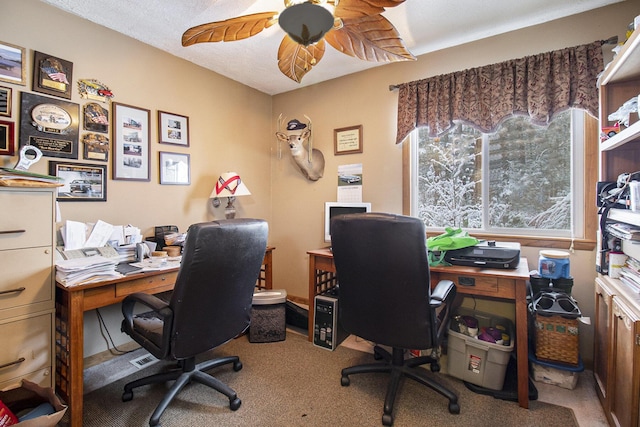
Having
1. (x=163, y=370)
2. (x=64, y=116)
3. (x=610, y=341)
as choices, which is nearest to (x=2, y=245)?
(x=64, y=116)

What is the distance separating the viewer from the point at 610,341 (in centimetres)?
153

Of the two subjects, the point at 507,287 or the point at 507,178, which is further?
the point at 507,178

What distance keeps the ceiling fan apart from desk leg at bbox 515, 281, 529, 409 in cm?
146

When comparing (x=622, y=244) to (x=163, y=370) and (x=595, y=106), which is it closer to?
(x=595, y=106)

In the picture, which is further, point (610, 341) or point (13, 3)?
point (13, 3)

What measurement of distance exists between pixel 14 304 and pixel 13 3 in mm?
1773

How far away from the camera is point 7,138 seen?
5.87 feet

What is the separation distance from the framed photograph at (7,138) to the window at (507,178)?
2820 millimetres

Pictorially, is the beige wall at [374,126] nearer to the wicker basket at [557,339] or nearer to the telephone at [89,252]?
the wicker basket at [557,339]

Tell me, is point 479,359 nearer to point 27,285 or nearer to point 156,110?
point 27,285

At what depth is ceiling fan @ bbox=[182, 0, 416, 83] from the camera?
1321 mm

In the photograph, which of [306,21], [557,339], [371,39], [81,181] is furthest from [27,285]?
[557,339]

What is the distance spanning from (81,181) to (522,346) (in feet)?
9.86

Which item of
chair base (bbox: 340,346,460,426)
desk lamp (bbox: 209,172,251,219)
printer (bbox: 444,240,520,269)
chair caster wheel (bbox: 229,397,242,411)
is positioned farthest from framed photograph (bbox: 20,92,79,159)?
printer (bbox: 444,240,520,269)
